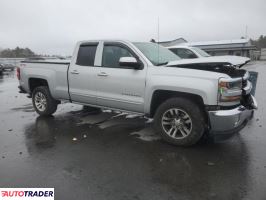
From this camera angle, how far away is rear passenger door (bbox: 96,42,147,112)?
19.3 feet

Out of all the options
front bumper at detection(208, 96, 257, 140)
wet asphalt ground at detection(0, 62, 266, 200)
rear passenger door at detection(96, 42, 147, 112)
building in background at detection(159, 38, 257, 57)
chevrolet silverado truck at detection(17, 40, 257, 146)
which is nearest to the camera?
wet asphalt ground at detection(0, 62, 266, 200)

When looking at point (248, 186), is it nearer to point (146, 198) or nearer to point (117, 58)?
→ point (146, 198)

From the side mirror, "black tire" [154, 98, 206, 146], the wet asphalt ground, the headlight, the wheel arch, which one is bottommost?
the wet asphalt ground

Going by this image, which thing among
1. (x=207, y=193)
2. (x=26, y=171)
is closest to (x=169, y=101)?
(x=207, y=193)

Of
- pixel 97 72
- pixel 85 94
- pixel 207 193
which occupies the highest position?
pixel 97 72

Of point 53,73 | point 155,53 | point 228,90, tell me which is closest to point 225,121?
point 228,90

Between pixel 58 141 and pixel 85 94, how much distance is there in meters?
1.35

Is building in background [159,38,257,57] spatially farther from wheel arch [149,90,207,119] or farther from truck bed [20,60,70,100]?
wheel arch [149,90,207,119]

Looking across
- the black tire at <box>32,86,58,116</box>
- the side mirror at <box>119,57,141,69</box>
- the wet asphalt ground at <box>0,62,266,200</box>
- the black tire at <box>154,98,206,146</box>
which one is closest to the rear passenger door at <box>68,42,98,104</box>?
the wet asphalt ground at <box>0,62,266,200</box>

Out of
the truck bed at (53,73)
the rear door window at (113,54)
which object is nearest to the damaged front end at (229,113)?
the rear door window at (113,54)

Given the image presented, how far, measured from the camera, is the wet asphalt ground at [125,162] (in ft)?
12.7

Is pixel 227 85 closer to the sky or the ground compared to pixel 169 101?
closer to the sky

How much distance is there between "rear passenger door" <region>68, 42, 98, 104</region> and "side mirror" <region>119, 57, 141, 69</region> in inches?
43.6

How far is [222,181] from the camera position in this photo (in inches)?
161
